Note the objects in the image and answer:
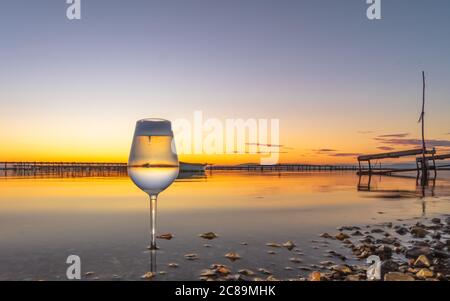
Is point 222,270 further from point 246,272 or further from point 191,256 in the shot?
point 191,256

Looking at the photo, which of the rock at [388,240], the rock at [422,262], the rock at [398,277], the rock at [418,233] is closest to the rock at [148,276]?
the rock at [398,277]

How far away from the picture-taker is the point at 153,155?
273 cm

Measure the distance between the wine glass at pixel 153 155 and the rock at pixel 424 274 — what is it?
234cm

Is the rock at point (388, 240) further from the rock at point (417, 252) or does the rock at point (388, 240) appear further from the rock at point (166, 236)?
the rock at point (166, 236)

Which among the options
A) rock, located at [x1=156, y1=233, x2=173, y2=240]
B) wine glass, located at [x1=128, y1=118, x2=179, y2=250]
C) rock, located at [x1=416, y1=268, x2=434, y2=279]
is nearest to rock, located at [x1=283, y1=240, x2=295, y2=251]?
rock, located at [x1=416, y1=268, x2=434, y2=279]

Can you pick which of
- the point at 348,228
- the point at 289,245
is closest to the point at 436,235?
the point at 348,228

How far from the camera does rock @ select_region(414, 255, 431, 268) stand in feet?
11.2

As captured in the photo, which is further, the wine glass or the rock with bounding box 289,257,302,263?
the rock with bounding box 289,257,302,263

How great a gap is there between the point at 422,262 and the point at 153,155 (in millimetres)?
2846

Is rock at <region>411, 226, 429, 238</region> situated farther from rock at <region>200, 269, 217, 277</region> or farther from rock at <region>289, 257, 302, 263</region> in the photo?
rock at <region>200, 269, 217, 277</region>

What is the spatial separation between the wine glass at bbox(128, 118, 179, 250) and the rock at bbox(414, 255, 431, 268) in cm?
259

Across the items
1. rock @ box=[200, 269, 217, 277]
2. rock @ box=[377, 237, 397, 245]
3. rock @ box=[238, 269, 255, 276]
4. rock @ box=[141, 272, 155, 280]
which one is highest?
rock @ box=[141, 272, 155, 280]

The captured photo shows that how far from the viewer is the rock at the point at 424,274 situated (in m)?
3.04
